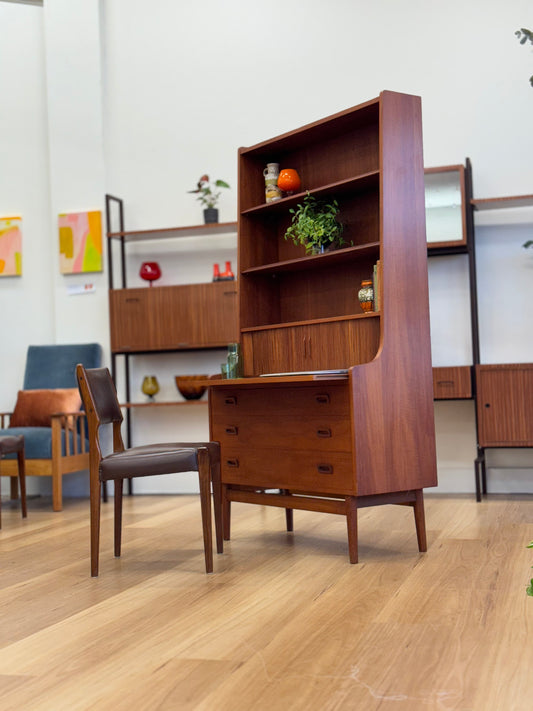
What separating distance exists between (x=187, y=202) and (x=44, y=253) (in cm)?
115

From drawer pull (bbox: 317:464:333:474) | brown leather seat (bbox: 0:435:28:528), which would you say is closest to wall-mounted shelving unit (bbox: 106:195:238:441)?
brown leather seat (bbox: 0:435:28:528)

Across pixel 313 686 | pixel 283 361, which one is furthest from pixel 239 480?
pixel 313 686

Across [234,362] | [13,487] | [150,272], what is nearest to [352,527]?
[234,362]

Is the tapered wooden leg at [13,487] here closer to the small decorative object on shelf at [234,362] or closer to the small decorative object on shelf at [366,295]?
the small decorative object on shelf at [234,362]

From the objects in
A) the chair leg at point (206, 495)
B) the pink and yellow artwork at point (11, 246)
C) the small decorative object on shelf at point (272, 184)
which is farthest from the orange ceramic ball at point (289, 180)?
→ the pink and yellow artwork at point (11, 246)

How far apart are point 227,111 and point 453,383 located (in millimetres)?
2467

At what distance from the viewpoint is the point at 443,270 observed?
5254mm

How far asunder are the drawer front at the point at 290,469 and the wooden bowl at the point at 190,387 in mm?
1717

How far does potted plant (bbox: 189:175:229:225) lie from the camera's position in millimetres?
5527

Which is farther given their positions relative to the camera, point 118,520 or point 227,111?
point 227,111

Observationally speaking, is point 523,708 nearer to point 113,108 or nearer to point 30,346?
point 30,346

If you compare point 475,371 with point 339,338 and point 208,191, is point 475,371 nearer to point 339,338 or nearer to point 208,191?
point 339,338

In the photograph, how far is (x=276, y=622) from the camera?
7.80 feet

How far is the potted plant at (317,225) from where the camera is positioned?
3.78m
